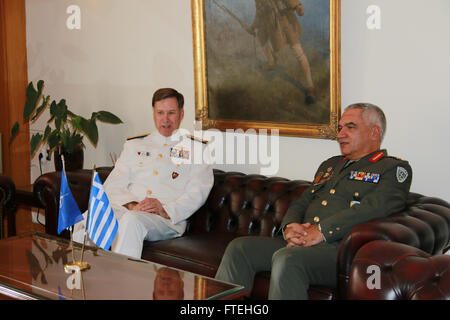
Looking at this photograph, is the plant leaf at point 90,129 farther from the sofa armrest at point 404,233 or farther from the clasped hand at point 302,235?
the sofa armrest at point 404,233

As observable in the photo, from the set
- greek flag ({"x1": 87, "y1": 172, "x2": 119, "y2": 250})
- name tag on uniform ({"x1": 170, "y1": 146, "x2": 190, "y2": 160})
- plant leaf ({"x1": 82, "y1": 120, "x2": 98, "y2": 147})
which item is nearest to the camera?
greek flag ({"x1": 87, "y1": 172, "x2": 119, "y2": 250})

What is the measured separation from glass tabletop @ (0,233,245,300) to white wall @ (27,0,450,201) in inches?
61.4

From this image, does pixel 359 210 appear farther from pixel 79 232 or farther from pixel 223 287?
pixel 79 232

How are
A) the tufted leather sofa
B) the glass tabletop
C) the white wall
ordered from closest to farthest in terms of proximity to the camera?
the glass tabletop → the white wall → the tufted leather sofa

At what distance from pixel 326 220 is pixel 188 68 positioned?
2.08 metres

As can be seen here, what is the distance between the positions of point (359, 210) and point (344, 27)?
4.23 ft

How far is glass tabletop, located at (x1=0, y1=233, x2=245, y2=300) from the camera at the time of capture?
218cm

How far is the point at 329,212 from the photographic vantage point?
9.51 feet

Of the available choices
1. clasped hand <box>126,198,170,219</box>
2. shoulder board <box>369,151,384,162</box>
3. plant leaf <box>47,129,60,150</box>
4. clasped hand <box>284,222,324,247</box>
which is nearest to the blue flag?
clasped hand <box>126,198,170,219</box>

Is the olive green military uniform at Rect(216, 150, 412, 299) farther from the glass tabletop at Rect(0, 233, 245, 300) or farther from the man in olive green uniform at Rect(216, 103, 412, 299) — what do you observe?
the glass tabletop at Rect(0, 233, 245, 300)

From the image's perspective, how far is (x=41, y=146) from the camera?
5.81m

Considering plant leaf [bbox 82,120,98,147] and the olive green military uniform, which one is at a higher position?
plant leaf [bbox 82,120,98,147]

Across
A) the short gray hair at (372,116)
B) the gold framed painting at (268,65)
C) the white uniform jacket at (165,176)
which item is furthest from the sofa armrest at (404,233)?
the white uniform jacket at (165,176)

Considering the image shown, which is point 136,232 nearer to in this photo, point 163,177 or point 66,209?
point 163,177
